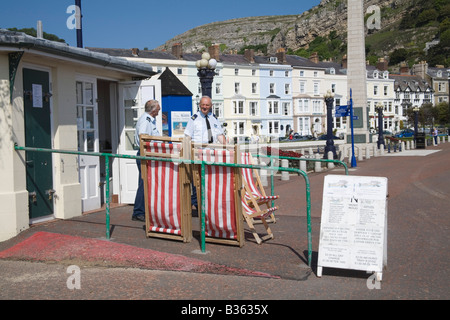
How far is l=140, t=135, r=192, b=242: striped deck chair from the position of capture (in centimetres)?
707

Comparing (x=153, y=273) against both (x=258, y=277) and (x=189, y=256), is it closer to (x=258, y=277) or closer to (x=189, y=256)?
(x=189, y=256)

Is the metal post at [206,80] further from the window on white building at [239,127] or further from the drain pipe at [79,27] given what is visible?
the window on white building at [239,127]

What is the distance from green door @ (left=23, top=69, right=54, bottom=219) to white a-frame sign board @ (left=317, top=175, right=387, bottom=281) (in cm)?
504

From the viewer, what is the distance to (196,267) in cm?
597

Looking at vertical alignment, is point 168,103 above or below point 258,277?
above

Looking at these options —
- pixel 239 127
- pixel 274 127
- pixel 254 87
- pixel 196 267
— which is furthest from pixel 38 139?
pixel 274 127

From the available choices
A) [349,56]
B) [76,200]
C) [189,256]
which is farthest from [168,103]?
[349,56]

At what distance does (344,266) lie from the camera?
5586 millimetres

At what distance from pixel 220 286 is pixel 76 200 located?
4.67 meters

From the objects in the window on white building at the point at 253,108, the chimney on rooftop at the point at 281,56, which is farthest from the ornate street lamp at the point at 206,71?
the chimney on rooftop at the point at 281,56

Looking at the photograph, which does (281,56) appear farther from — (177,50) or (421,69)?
(421,69)

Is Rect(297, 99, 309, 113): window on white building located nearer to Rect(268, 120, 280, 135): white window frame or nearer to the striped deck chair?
Rect(268, 120, 280, 135): white window frame

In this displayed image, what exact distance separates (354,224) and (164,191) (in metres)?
2.84

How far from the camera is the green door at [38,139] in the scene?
8.20 metres
